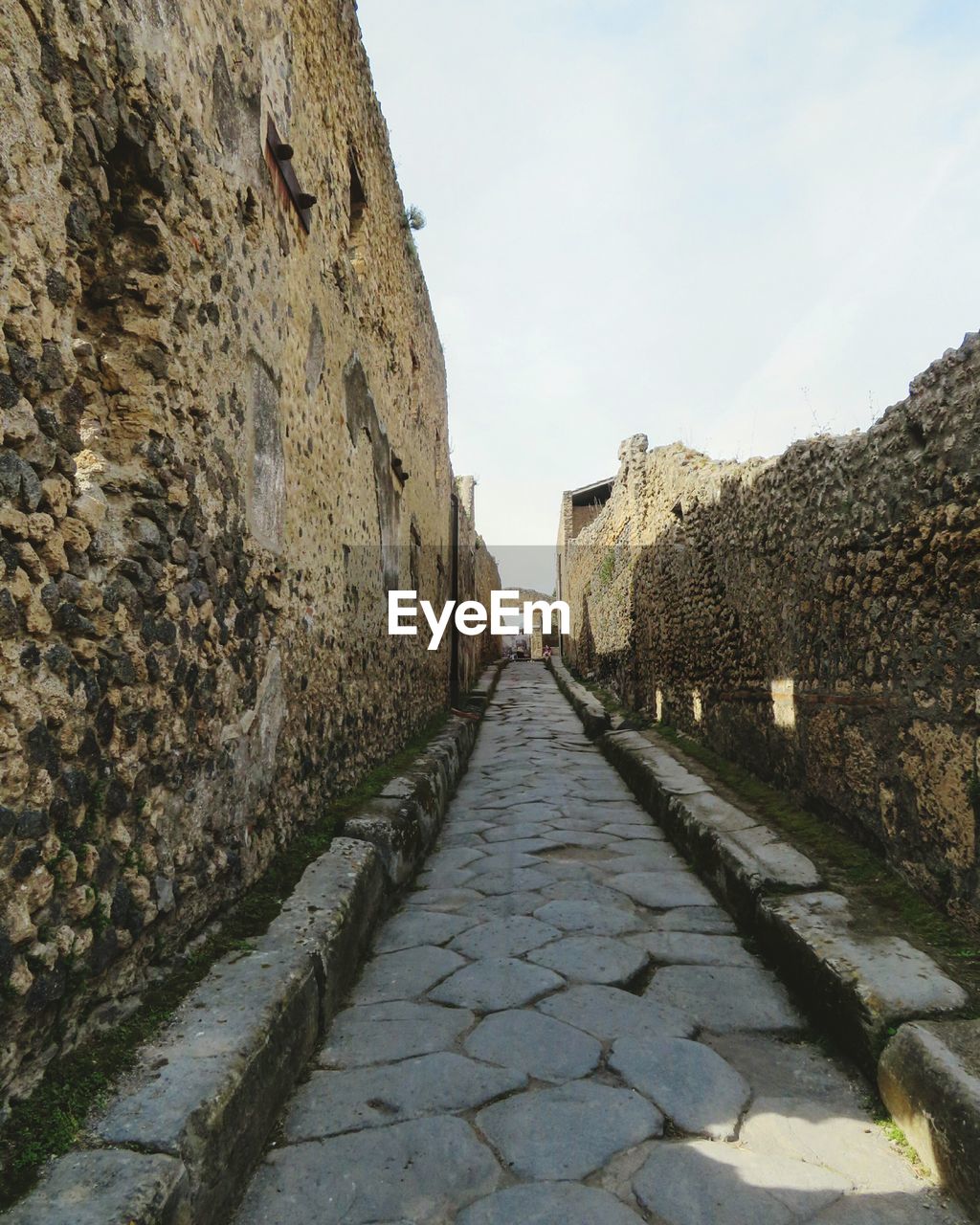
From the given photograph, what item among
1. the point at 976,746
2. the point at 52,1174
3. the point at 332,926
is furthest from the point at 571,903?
the point at 52,1174

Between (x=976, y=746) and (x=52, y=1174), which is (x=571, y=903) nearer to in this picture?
(x=976, y=746)

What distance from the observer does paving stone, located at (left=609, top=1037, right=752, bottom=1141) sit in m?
1.58

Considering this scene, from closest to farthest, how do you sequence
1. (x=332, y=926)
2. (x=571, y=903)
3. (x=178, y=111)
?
(x=178, y=111), (x=332, y=926), (x=571, y=903)

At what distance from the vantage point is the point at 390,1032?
6.43 ft

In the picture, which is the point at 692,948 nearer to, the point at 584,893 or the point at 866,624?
the point at 584,893

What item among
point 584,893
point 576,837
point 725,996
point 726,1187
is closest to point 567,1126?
point 726,1187

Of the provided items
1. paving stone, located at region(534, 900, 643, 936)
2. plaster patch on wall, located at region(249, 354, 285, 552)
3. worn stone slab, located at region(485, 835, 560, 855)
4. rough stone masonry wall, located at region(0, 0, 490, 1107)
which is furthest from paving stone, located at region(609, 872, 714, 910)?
plaster patch on wall, located at region(249, 354, 285, 552)

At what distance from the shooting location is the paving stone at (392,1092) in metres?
1.58

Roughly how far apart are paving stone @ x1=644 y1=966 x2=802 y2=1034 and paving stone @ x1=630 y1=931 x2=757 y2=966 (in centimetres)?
4

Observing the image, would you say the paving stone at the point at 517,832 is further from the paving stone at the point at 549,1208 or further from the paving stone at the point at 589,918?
the paving stone at the point at 549,1208

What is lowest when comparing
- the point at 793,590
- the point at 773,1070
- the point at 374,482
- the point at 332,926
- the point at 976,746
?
the point at 773,1070

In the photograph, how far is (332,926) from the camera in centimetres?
210

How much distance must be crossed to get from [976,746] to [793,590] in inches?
61.6

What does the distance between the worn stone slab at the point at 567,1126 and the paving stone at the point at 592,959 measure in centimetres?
56
